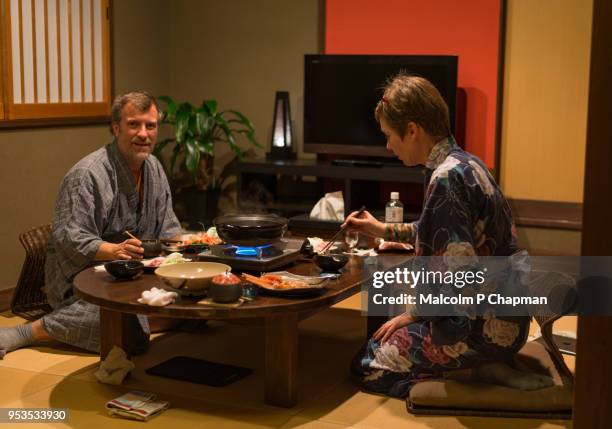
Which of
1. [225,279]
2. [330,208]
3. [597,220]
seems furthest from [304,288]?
[330,208]

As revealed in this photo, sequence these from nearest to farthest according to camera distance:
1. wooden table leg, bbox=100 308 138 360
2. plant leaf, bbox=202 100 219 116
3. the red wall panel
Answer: wooden table leg, bbox=100 308 138 360 → the red wall panel → plant leaf, bbox=202 100 219 116

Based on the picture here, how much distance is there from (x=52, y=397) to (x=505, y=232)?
5.43 feet

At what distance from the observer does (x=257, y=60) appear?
19.5 ft

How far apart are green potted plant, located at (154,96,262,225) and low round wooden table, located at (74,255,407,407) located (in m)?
2.44

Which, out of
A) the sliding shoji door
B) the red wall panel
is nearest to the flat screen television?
the red wall panel

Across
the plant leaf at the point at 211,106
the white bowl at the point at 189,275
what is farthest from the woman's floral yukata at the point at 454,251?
the plant leaf at the point at 211,106

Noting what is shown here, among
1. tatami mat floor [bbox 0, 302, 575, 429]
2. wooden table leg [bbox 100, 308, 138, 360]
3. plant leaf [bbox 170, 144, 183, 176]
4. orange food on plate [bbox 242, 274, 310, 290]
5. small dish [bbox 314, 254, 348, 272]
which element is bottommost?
tatami mat floor [bbox 0, 302, 575, 429]

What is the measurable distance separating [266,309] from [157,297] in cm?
34

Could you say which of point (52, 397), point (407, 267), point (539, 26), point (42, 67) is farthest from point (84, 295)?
point (539, 26)

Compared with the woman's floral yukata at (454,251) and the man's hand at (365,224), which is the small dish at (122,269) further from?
the woman's floral yukata at (454,251)

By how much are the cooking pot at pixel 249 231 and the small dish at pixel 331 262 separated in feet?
0.62

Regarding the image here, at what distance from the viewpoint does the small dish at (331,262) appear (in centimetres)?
316

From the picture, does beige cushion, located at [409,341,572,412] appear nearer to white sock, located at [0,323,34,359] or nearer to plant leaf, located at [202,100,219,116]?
white sock, located at [0,323,34,359]

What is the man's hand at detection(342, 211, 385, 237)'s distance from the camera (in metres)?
3.26
